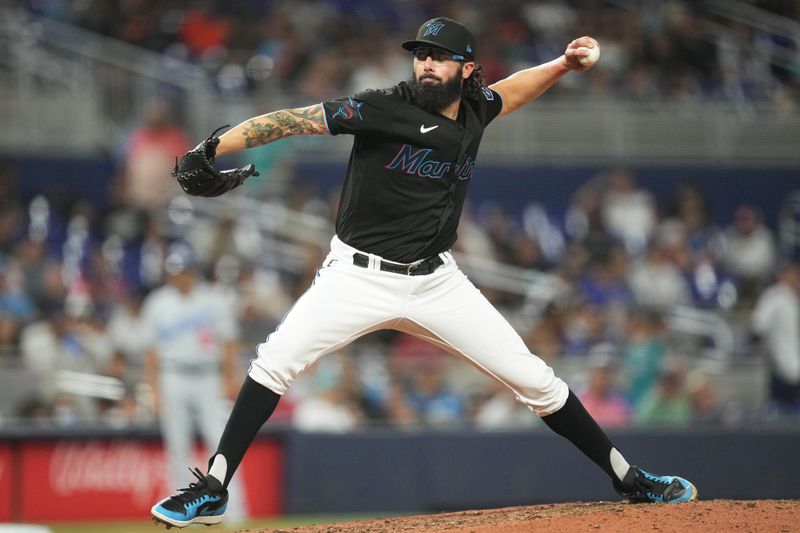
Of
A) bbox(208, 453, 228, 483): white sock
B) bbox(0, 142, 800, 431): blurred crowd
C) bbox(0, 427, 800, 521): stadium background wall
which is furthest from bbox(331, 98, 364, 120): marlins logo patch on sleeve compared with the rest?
bbox(0, 427, 800, 521): stadium background wall

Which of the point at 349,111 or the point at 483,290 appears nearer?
the point at 349,111

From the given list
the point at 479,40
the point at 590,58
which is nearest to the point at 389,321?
the point at 590,58

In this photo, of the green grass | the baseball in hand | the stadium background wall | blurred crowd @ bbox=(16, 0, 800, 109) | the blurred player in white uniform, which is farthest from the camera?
blurred crowd @ bbox=(16, 0, 800, 109)

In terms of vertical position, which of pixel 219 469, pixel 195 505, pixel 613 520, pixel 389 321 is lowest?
pixel 613 520

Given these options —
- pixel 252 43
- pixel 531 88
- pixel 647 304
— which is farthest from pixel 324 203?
pixel 531 88

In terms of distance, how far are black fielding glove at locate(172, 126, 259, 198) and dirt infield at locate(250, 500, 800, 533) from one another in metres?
1.69

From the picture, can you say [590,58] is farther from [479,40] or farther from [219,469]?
[479,40]

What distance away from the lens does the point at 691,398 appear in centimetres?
1092

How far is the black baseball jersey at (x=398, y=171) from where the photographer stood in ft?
16.4

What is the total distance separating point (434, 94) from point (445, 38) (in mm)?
236

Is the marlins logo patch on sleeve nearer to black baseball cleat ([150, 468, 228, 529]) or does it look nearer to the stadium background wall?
black baseball cleat ([150, 468, 228, 529])

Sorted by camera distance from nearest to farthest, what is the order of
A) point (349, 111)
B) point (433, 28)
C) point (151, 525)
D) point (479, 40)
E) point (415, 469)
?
point (349, 111) → point (433, 28) → point (151, 525) → point (415, 469) → point (479, 40)

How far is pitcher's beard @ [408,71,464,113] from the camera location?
5078 millimetres

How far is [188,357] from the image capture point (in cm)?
937
